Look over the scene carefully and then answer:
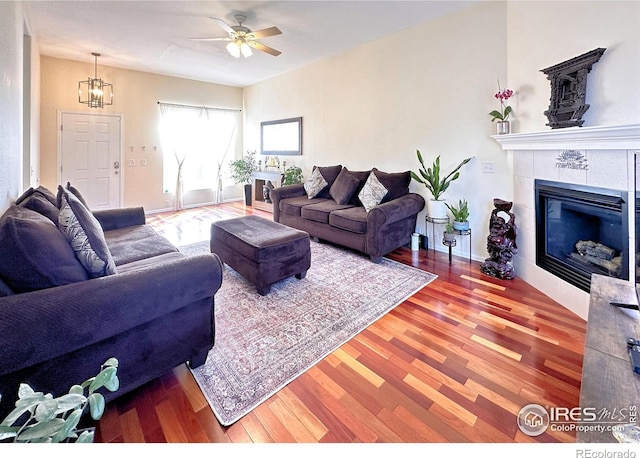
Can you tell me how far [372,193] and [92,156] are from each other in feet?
17.4

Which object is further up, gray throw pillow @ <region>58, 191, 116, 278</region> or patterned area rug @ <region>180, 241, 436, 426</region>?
gray throw pillow @ <region>58, 191, 116, 278</region>

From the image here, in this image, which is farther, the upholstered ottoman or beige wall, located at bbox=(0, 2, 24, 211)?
the upholstered ottoman

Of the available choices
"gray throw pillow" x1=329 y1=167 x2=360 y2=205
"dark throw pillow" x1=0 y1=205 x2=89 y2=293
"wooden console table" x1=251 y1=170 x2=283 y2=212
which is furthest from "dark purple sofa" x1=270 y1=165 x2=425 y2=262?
"dark throw pillow" x1=0 y1=205 x2=89 y2=293

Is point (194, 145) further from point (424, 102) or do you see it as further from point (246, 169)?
point (424, 102)

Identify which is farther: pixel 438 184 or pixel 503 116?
pixel 438 184

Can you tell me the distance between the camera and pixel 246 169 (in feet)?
23.0

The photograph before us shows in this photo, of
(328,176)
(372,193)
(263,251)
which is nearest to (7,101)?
(263,251)

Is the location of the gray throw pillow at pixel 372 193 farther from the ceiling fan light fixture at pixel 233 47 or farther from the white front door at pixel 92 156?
the white front door at pixel 92 156

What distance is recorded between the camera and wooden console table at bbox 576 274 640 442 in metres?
0.96

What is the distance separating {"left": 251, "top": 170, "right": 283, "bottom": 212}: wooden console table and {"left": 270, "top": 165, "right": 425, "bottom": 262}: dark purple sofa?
1.51 metres

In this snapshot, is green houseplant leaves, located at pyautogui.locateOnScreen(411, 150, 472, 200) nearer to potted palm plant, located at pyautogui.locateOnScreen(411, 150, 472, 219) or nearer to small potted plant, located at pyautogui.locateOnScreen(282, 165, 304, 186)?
potted palm plant, located at pyautogui.locateOnScreen(411, 150, 472, 219)

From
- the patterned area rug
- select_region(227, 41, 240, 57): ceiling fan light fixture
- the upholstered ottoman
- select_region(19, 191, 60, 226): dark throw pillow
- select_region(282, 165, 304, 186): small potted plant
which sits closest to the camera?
the patterned area rug

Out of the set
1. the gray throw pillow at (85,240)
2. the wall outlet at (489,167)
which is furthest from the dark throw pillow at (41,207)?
the wall outlet at (489,167)

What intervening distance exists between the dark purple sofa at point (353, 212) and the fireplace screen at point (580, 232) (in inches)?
54.8
